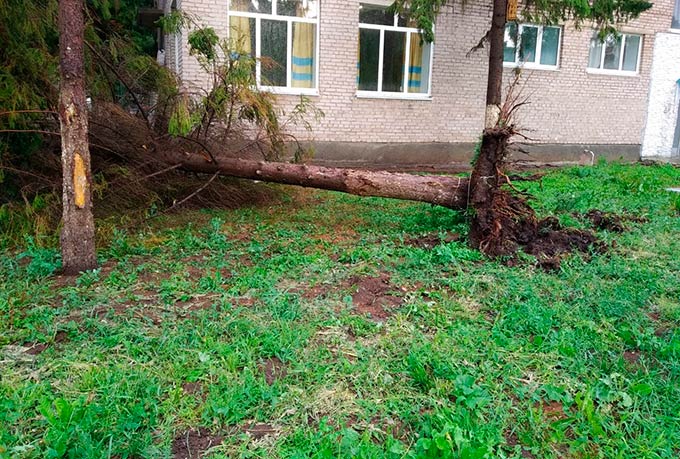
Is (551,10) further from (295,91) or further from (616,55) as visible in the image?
(616,55)

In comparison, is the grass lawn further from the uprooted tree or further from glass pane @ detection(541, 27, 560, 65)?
glass pane @ detection(541, 27, 560, 65)

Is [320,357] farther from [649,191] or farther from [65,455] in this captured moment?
[649,191]

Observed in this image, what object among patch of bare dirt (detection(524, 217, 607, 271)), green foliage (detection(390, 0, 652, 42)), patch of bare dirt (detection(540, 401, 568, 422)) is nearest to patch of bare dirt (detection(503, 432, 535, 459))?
patch of bare dirt (detection(540, 401, 568, 422))

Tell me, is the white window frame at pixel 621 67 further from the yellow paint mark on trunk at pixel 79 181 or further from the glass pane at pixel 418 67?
the yellow paint mark on trunk at pixel 79 181

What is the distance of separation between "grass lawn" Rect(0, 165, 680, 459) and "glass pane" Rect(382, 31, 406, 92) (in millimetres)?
7904

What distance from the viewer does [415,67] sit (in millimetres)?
12484

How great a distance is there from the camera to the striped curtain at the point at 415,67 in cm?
1234

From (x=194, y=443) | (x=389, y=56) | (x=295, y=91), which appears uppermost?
(x=389, y=56)

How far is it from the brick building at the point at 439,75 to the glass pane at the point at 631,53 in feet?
0.09

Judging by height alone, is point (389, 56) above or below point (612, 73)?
below

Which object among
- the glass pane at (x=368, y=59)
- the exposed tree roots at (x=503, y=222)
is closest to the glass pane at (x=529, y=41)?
the glass pane at (x=368, y=59)

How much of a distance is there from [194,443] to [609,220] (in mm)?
5532

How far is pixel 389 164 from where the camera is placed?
12.4 meters

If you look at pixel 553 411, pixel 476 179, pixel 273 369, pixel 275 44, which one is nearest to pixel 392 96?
pixel 275 44
